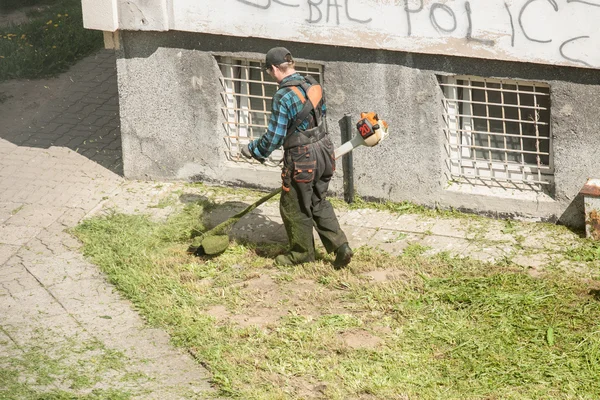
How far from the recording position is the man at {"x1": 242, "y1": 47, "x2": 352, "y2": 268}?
7.64 m

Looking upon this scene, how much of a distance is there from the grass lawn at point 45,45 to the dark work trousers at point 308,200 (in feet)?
22.0

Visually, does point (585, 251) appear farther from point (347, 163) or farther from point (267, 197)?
point (267, 197)

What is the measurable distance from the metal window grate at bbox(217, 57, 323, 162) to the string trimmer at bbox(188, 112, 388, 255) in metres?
1.29

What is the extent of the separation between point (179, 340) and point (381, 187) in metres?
3.00

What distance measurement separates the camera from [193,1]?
921cm

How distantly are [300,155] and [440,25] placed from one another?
1.88 metres

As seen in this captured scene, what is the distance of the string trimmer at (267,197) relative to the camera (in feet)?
25.2

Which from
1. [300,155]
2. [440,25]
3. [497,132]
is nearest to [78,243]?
[300,155]

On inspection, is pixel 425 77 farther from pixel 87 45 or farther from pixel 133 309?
pixel 87 45

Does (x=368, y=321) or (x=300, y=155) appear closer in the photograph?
(x=368, y=321)

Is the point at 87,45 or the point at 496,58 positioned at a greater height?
the point at 496,58

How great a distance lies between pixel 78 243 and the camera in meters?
8.88

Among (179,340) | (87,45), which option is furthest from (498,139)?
(87,45)

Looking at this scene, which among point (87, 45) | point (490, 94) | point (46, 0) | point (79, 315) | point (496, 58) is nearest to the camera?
point (79, 315)
